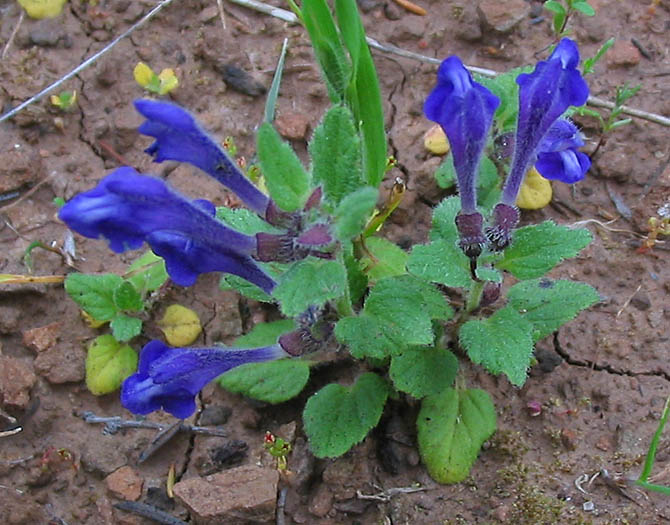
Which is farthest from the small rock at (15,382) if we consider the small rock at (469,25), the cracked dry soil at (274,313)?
the small rock at (469,25)

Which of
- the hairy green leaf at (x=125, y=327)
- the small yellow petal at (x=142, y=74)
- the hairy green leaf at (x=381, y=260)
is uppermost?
the small yellow petal at (x=142, y=74)

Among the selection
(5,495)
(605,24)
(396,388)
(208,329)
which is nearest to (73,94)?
(208,329)

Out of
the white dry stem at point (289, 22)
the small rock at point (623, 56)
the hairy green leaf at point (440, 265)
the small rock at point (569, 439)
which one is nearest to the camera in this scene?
the hairy green leaf at point (440, 265)

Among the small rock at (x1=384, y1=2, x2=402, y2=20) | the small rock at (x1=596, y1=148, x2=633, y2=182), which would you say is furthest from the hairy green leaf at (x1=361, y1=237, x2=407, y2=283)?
the small rock at (x1=384, y1=2, x2=402, y2=20)

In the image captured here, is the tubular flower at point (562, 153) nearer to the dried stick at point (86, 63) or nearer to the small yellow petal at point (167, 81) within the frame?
the small yellow petal at point (167, 81)

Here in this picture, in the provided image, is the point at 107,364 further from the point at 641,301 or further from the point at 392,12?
the point at 392,12

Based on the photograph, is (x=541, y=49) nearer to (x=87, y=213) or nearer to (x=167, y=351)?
(x=167, y=351)

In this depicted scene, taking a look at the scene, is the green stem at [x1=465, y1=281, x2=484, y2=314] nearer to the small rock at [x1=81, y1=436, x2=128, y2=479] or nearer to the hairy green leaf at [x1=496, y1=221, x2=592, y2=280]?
the hairy green leaf at [x1=496, y1=221, x2=592, y2=280]

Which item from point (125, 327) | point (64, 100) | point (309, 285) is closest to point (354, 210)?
point (309, 285)
